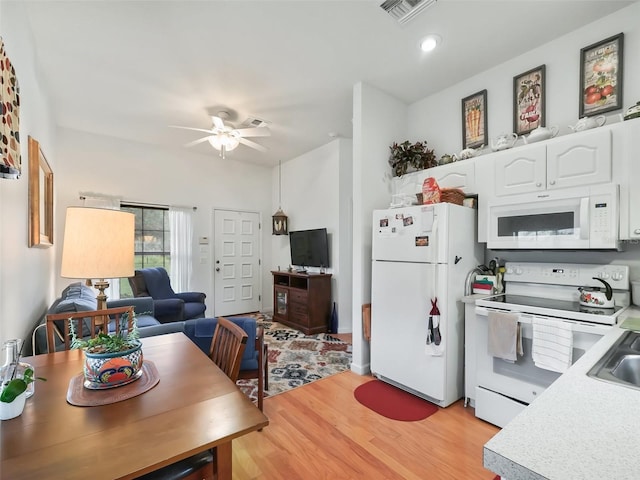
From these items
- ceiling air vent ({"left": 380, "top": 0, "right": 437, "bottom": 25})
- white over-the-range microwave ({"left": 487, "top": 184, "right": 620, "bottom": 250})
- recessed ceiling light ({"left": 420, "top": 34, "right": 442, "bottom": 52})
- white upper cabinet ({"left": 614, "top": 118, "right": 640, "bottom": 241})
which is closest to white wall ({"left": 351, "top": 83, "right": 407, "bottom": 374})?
recessed ceiling light ({"left": 420, "top": 34, "right": 442, "bottom": 52})

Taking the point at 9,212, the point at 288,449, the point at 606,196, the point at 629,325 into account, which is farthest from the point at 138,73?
the point at 629,325

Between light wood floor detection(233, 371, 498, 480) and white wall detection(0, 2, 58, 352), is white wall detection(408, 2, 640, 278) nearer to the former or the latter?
light wood floor detection(233, 371, 498, 480)

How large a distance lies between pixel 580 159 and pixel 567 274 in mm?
807

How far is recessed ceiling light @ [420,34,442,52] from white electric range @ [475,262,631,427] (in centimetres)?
190

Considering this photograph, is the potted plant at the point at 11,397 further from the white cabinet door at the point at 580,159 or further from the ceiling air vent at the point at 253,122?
the ceiling air vent at the point at 253,122

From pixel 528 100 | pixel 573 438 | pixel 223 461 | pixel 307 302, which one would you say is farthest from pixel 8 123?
pixel 307 302

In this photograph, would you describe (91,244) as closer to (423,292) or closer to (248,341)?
(248,341)

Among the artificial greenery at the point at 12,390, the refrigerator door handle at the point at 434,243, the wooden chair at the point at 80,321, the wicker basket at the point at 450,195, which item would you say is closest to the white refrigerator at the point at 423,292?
the refrigerator door handle at the point at 434,243

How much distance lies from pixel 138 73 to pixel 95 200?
2145 mm

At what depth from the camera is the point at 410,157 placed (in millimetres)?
3055

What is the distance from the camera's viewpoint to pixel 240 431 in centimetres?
86

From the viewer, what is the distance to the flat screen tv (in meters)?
4.62

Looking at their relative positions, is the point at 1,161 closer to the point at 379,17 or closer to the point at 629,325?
the point at 379,17

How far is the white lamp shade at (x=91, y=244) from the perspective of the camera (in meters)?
1.39
